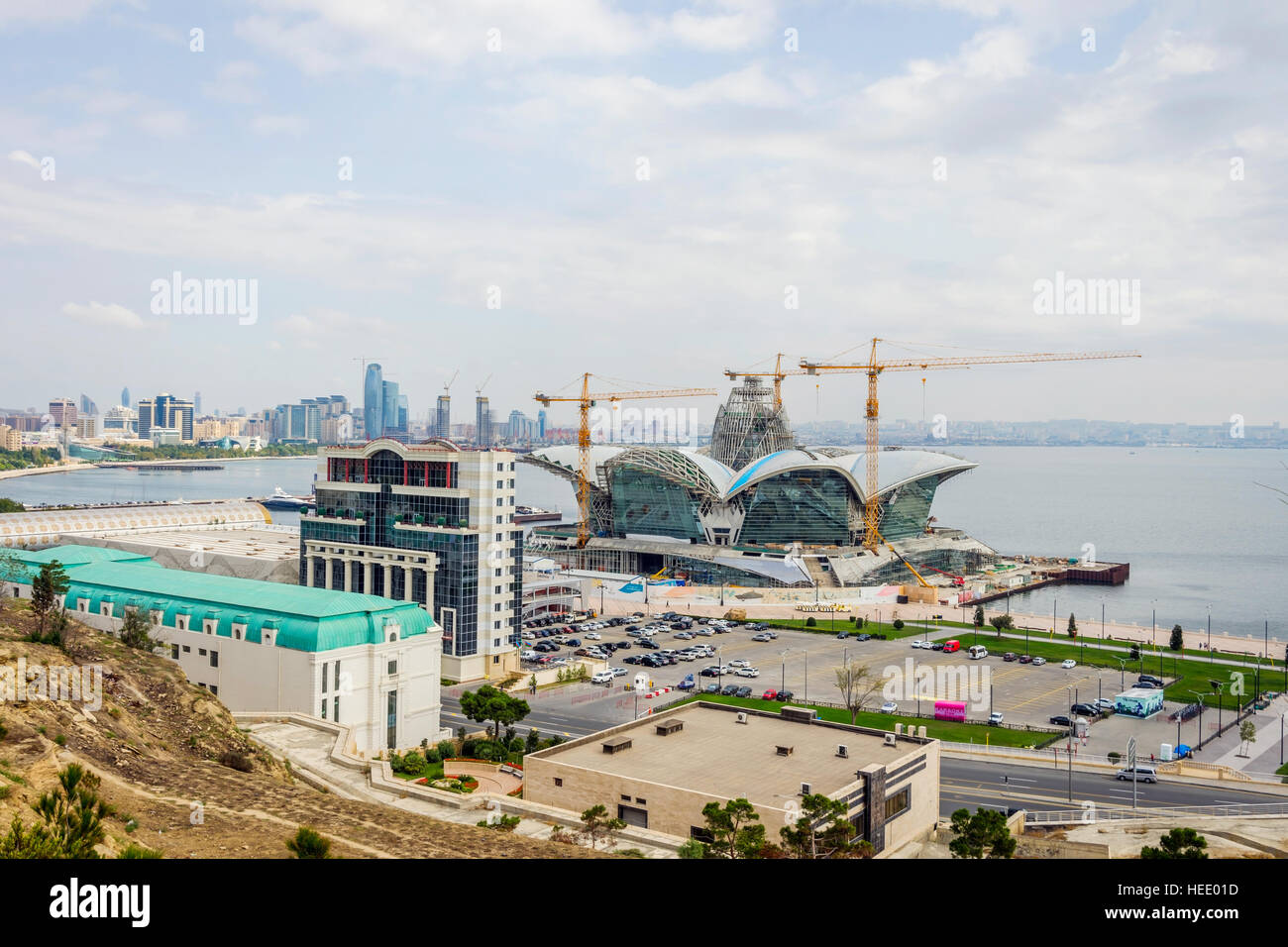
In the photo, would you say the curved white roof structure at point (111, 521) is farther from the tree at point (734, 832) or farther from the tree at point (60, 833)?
the tree at point (60, 833)

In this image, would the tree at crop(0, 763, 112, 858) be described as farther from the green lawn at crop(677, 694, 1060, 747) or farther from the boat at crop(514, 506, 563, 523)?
the boat at crop(514, 506, 563, 523)

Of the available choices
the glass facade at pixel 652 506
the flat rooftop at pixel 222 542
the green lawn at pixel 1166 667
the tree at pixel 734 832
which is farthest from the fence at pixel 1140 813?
the glass facade at pixel 652 506

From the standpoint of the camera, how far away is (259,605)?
31297mm

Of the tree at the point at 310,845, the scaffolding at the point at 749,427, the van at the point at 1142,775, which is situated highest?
the scaffolding at the point at 749,427

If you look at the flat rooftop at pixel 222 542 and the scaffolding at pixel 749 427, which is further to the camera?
the scaffolding at pixel 749 427

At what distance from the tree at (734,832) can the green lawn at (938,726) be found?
1550cm

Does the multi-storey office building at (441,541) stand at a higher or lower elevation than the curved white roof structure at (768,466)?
lower

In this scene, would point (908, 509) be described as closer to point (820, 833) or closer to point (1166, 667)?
point (1166, 667)

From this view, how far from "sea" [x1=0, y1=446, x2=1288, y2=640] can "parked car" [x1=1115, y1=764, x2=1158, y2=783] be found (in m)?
10.0

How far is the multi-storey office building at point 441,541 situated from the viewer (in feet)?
131

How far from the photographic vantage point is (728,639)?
51719 mm
